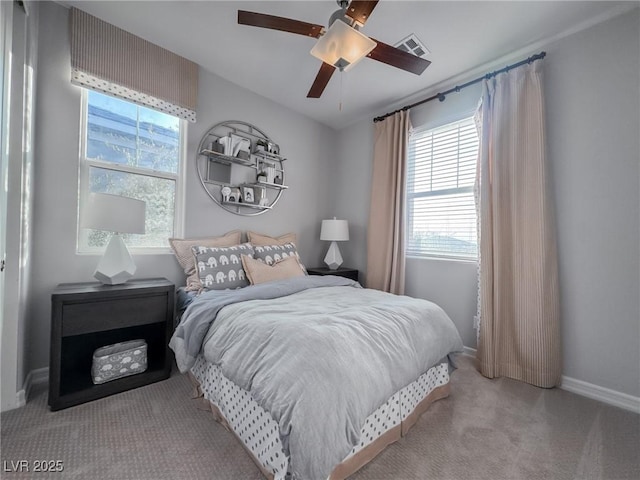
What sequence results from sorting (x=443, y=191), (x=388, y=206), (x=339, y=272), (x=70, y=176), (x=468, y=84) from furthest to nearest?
(x=339, y=272), (x=388, y=206), (x=443, y=191), (x=468, y=84), (x=70, y=176)

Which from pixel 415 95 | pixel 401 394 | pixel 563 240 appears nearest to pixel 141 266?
pixel 401 394

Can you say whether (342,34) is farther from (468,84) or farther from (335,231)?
(335,231)

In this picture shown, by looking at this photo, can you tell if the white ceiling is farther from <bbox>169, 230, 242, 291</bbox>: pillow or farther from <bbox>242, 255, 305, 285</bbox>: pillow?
<bbox>242, 255, 305, 285</bbox>: pillow

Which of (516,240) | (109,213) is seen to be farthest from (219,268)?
(516,240)

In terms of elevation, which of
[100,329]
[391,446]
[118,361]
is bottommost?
[391,446]

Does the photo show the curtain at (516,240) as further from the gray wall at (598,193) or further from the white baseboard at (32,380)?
the white baseboard at (32,380)

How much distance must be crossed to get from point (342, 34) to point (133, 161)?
1.99 m

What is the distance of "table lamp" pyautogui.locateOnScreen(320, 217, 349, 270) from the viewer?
3318mm

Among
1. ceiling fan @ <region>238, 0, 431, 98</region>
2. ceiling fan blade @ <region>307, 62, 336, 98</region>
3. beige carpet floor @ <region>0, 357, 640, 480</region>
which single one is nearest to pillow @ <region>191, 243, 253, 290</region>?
beige carpet floor @ <region>0, 357, 640, 480</region>

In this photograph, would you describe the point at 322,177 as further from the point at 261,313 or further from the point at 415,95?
the point at 261,313

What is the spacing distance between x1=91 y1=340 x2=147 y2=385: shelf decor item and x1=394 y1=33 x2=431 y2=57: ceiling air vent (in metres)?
3.04

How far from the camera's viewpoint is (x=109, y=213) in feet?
5.79

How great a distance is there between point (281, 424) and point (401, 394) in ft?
2.52

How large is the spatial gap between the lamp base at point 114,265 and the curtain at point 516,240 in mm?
2854
